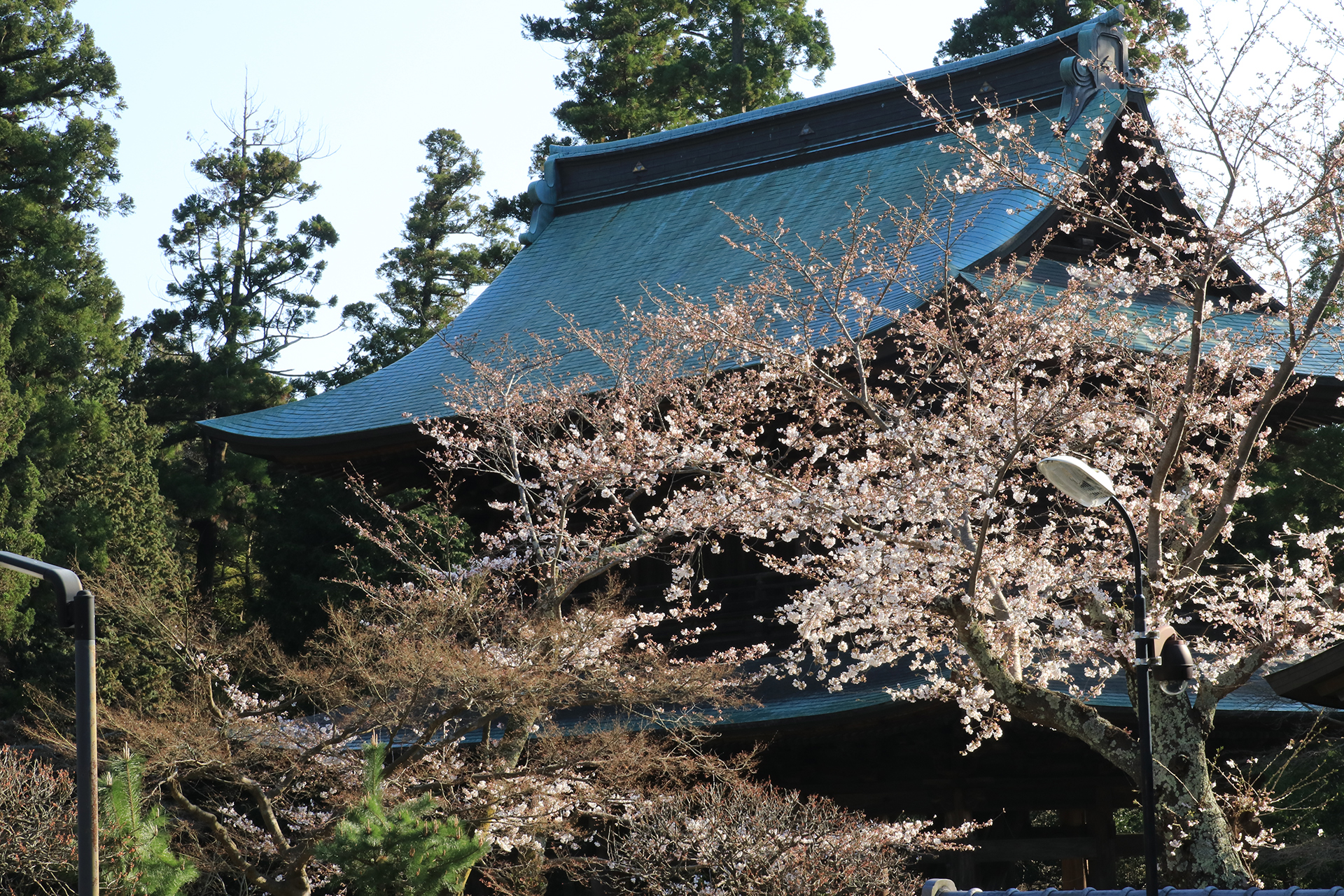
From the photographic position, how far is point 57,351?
22.7 m

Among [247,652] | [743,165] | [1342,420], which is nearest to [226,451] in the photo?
[743,165]

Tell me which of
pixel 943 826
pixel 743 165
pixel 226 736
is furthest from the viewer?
pixel 743 165

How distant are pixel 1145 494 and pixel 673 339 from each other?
3814mm

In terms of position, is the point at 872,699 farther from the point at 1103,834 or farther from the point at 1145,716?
the point at 1145,716

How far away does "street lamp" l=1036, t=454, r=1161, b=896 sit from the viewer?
625 centimetres

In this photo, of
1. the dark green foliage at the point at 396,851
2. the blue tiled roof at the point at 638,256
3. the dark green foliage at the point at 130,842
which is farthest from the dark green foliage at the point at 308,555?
the dark green foliage at the point at 396,851

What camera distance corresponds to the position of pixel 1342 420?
14719mm

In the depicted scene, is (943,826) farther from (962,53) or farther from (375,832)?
(962,53)

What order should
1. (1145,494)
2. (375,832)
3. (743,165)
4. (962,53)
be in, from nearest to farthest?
1. (375,832)
2. (1145,494)
3. (743,165)
4. (962,53)

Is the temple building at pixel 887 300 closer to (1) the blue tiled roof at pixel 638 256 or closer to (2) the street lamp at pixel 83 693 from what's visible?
(1) the blue tiled roof at pixel 638 256

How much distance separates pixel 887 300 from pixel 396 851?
584cm

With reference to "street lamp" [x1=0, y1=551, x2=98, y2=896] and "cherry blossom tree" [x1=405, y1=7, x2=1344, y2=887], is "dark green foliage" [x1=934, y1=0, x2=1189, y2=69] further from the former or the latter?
"street lamp" [x1=0, y1=551, x2=98, y2=896]

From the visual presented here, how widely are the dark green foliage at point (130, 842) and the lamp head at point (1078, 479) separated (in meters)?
6.01

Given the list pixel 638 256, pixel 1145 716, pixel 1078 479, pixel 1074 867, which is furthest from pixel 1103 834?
pixel 638 256
